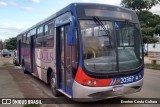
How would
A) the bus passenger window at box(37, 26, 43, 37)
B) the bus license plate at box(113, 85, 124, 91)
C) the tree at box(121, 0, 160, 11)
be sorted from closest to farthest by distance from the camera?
1. the bus license plate at box(113, 85, 124, 91)
2. the bus passenger window at box(37, 26, 43, 37)
3. the tree at box(121, 0, 160, 11)

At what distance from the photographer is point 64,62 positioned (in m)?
8.35

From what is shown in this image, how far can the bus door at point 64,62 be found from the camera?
7910mm

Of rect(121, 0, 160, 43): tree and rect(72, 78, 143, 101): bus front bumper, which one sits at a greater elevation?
rect(121, 0, 160, 43): tree

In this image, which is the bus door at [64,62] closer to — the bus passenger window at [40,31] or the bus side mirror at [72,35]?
the bus side mirror at [72,35]

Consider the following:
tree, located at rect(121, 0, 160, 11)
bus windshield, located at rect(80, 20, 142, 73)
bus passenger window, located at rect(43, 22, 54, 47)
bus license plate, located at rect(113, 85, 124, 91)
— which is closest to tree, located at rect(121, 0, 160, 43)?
tree, located at rect(121, 0, 160, 11)

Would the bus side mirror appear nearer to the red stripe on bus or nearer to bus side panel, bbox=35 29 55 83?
the red stripe on bus

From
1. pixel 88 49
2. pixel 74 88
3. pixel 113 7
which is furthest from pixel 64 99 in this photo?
pixel 113 7

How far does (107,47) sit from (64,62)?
169 cm

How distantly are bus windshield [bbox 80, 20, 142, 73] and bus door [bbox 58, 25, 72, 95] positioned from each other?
3.08ft

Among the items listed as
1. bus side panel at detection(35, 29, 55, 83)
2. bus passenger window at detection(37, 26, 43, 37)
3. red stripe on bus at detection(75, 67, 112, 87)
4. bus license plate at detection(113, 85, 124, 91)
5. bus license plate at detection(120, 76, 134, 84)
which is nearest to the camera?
red stripe on bus at detection(75, 67, 112, 87)

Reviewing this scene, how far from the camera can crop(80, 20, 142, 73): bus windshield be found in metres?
7.09

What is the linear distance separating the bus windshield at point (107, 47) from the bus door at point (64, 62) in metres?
0.94

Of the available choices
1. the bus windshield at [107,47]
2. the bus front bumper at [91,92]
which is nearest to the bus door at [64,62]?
the bus front bumper at [91,92]

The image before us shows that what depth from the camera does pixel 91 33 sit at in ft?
23.6
